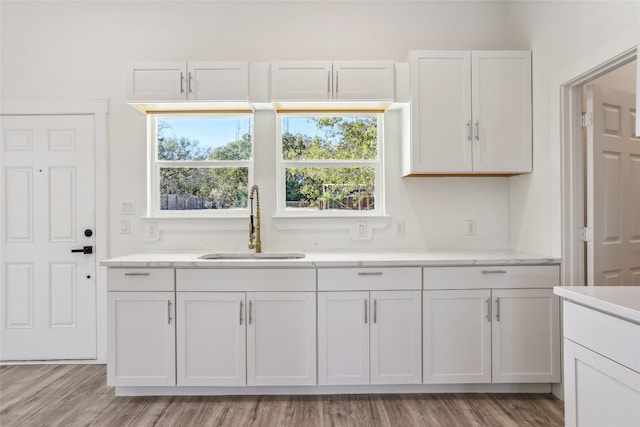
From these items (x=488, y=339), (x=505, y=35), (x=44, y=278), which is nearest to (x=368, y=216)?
(x=488, y=339)

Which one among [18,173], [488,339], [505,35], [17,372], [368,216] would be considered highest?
[505,35]

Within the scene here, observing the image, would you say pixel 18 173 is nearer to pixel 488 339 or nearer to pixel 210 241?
pixel 210 241

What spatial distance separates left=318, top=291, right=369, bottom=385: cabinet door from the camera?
245cm

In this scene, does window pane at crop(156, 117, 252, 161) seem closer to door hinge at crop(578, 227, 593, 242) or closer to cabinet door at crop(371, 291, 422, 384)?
cabinet door at crop(371, 291, 422, 384)

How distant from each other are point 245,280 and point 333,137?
4.56 feet

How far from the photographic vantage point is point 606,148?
7.95ft

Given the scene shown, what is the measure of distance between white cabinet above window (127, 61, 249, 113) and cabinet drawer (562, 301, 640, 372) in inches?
90.5

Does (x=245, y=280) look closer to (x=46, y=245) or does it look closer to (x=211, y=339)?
(x=211, y=339)

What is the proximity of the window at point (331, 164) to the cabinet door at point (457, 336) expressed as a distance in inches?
37.4

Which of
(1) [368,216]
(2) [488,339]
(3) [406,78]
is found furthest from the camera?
(1) [368,216]

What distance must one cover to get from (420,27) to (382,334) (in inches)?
93.2

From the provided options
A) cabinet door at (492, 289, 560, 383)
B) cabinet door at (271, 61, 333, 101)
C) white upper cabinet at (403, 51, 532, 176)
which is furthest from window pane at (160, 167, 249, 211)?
cabinet door at (492, 289, 560, 383)

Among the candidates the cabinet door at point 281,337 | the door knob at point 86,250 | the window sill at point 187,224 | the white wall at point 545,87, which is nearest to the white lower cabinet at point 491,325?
the white wall at point 545,87

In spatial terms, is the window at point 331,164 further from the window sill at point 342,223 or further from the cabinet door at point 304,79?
the cabinet door at point 304,79
